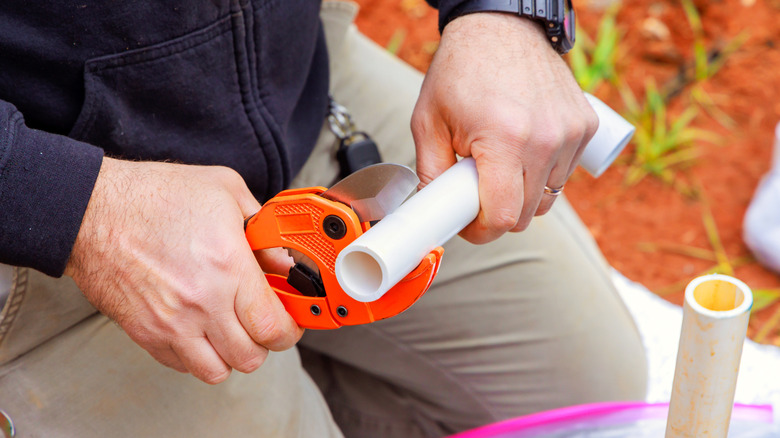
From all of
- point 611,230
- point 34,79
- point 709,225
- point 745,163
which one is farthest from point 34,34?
point 745,163

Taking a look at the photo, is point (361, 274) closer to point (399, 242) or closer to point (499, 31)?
point (399, 242)

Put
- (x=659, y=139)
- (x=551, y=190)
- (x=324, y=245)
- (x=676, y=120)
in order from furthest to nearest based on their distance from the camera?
(x=676, y=120)
(x=659, y=139)
(x=551, y=190)
(x=324, y=245)

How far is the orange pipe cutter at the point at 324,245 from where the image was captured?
690 millimetres

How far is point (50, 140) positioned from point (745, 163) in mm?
1943

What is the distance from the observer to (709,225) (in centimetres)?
197

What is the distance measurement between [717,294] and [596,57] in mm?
1761

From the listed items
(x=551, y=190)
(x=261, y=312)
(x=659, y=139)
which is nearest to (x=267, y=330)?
(x=261, y=312)

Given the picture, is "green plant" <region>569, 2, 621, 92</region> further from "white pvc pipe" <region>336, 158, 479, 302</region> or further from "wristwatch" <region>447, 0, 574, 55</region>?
"white pvc pipe" <region>336, 158, 479, 302</region>

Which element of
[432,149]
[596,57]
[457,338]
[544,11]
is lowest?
[596,57]

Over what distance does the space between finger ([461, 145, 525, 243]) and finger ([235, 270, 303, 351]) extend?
25cm

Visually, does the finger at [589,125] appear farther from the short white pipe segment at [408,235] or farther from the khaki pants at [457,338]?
the khaki pants at [457,338]

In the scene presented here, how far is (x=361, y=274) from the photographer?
2.21 feet

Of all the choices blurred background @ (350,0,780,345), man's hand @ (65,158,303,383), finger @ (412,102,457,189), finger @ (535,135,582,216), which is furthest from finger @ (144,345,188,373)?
blurred background @ (350,0,780,345)

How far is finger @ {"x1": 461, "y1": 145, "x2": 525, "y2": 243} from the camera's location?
0.80 metres
